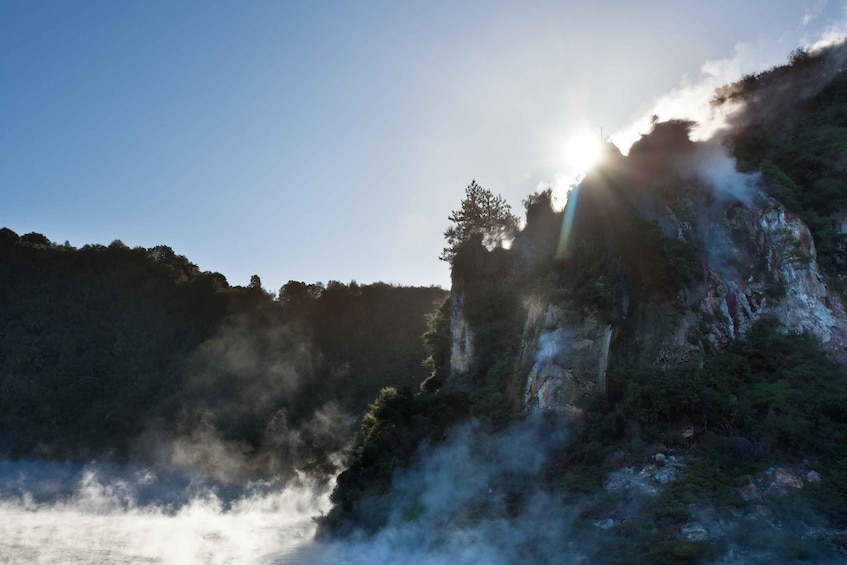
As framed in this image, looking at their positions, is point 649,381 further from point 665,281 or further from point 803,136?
point 803,136

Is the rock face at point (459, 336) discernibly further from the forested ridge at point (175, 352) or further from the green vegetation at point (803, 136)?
the green vegetation at point (803, 136)

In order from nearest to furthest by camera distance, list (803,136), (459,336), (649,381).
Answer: (649,381), (803,136), (459,336)

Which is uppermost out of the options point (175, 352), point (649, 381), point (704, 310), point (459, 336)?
point (175, 352)

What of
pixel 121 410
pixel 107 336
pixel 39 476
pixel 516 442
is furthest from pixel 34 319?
pixel 516 442

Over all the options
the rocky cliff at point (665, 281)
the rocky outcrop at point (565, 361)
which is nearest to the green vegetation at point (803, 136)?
the rocky cliff at point (665, 281)

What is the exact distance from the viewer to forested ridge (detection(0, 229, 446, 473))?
43312 mm

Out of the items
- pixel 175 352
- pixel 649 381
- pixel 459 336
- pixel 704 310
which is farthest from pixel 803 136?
pixel 175 352

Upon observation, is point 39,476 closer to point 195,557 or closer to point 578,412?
point 195,557

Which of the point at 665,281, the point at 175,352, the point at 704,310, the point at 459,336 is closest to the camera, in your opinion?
the point at 665,281

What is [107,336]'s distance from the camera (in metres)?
50.9

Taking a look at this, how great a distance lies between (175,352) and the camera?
167 feet

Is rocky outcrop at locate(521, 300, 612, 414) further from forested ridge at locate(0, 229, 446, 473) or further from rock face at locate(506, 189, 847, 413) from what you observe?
forested ridge at locate(0, 229, 446, 473)

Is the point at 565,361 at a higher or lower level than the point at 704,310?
lower

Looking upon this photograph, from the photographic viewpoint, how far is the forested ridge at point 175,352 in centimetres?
4331
